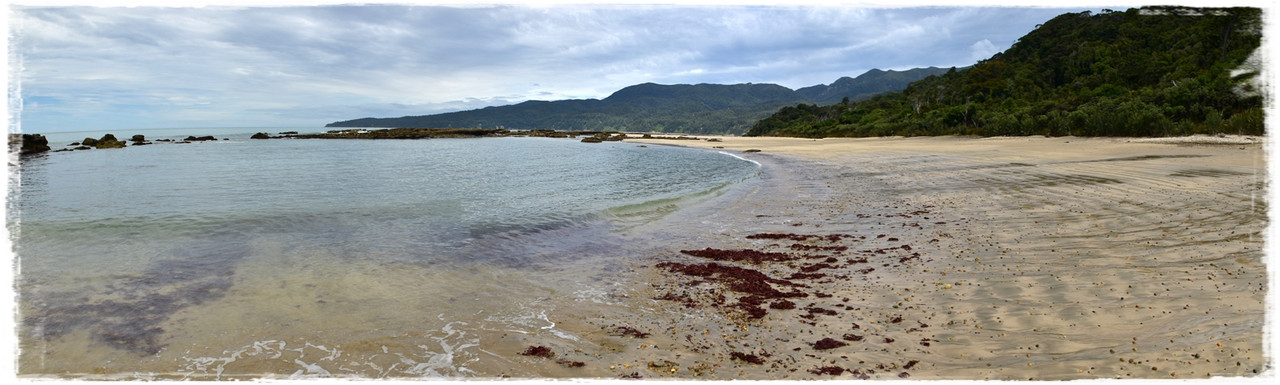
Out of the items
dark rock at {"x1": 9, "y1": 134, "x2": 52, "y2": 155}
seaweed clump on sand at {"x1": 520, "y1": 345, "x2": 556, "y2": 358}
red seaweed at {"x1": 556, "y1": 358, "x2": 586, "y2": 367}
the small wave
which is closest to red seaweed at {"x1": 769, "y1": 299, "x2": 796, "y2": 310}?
red seaweed at {"x1": 556, "y1": 358, "x2": 586, "y2": 367}

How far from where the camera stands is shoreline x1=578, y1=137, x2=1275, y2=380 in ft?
16.5

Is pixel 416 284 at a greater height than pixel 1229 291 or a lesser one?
lesser

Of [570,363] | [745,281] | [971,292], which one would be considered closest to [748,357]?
[570,363]

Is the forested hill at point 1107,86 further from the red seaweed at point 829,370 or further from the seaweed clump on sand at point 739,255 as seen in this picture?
the seaweed clump on sand at point 739,255

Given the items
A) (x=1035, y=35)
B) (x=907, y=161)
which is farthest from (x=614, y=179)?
(x=1035, y=35)

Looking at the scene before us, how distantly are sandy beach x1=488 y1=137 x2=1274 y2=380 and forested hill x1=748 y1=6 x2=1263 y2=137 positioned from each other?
3.06 m

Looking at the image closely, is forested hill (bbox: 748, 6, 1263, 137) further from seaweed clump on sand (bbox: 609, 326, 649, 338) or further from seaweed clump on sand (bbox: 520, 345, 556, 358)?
seaweed clump on sand (bbox: 520, 345, 556, 358)

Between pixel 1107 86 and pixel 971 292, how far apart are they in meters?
61.1

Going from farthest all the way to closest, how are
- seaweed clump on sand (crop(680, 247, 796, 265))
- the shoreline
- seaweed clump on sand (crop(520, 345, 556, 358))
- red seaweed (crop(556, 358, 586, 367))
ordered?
seaweed clump on sand (crop(680, 247, 796, 265)), seaweed clump on sand (crop(520, 345, 556, 358)), red seaweed (crop(556, 358, 586, 367)), the shoreline

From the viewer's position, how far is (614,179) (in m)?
28.3

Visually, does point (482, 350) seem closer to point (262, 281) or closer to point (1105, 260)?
point (262, 281)

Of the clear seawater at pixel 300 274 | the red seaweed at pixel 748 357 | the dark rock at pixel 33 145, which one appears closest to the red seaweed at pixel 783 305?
the red seaweed at pixel 748 357

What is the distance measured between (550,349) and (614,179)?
877 inches

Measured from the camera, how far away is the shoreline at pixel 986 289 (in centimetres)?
502
